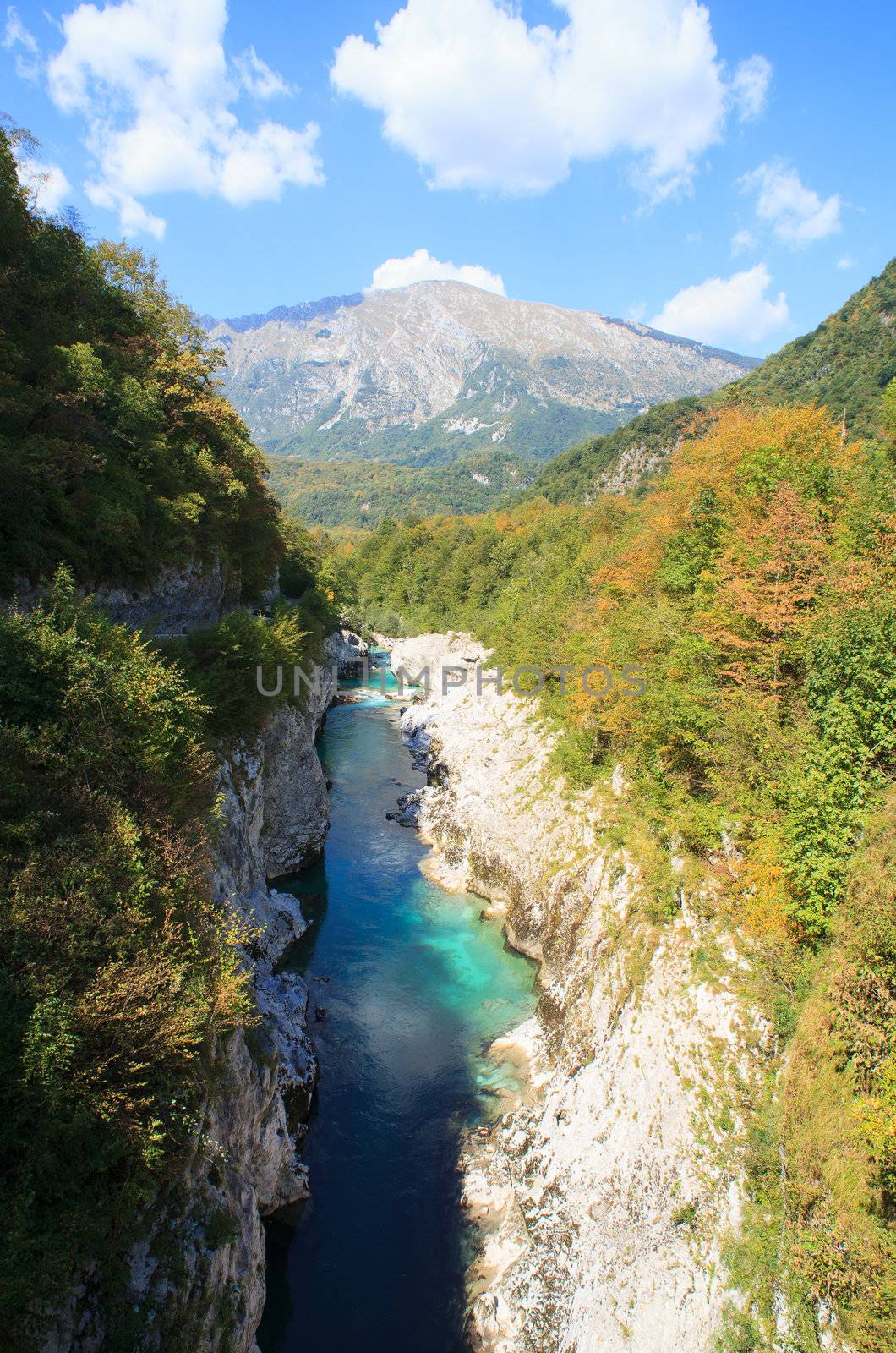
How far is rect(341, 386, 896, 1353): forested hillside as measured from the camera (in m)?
9.82

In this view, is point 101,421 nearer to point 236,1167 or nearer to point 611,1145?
point 236,1167

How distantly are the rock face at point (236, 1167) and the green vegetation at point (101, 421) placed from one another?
7408 millimetres

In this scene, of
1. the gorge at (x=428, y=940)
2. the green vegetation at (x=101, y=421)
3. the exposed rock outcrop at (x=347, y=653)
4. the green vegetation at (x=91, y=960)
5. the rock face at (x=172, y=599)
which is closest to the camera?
the green vegetation at (x=91, y=960)

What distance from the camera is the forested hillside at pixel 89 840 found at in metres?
7.35

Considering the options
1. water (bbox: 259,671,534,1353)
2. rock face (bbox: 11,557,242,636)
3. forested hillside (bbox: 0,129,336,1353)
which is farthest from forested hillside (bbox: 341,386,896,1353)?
rock face (bbox: 11,557,242,636)

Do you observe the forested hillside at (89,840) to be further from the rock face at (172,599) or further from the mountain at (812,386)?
the mountain at (812,386)

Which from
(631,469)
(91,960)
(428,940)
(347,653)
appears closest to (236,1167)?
(91,960)

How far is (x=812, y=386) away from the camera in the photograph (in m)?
61.2

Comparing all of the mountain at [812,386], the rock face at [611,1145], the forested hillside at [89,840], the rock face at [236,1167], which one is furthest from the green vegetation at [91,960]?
the mountain at [812,386]

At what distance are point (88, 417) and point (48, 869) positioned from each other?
1421 centimetres

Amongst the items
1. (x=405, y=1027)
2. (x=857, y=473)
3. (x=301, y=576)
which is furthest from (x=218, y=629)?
(x=301, y=576)

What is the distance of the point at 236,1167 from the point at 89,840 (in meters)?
6.79

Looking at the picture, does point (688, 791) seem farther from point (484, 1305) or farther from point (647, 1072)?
point (484, 1305)

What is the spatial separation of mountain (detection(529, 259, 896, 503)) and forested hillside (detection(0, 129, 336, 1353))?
28.0 meters
